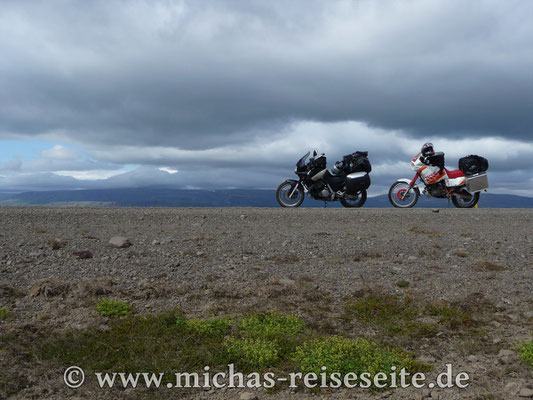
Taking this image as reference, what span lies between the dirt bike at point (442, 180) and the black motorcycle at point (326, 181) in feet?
5.59

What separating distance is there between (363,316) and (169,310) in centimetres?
264

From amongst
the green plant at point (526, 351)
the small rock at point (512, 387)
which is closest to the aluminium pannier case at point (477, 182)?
the green plant at point (526, 351)

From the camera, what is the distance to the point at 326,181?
16969 millimetres

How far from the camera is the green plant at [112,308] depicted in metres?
5.71

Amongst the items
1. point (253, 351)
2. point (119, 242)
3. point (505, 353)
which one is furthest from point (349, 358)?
point (119, 242)

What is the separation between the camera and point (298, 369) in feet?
14.8

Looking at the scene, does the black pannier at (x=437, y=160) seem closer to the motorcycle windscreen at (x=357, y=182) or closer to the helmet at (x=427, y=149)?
the helmet at (x=427, y=149)

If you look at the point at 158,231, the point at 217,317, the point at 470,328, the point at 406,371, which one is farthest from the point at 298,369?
the point at 158,231

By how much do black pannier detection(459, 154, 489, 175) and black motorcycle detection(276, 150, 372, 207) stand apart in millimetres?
3722

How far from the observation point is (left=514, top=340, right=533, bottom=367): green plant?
445 centimetres

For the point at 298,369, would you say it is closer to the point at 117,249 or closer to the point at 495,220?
the point at 117,249

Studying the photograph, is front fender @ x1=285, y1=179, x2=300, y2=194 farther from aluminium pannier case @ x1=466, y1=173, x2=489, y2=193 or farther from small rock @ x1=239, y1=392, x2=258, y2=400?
small rock @ x1=239, y1=392, x2=258, y2=400

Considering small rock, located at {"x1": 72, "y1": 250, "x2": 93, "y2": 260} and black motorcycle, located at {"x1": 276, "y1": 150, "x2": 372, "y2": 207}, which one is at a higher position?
black motorcycle, located at {"x1": 276, "y1": 150, "x2": 372, "y2": 207}

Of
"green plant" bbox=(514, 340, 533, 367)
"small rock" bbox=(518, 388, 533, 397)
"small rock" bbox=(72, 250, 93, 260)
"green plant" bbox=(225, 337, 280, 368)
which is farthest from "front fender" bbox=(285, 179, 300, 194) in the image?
"small rock" bbox=(518, 388, 533, 397)
